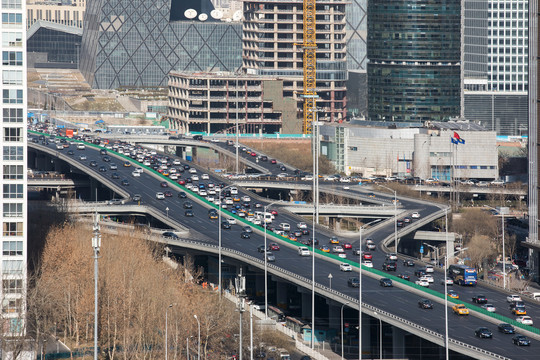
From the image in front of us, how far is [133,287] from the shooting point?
451 feet

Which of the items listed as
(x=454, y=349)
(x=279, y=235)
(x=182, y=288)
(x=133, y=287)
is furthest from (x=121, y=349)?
(x=279, y=235)

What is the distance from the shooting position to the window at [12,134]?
13838 centimetres

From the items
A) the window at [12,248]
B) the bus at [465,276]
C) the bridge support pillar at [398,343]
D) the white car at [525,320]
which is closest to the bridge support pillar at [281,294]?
the bus at [465,276]

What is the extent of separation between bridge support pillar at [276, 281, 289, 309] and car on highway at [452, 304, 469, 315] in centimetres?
3038

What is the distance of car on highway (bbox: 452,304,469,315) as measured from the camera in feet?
450

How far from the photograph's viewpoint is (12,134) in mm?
138625

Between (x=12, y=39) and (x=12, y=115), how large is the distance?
7301 millimetres

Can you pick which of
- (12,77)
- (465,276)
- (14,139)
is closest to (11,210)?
(14,139)

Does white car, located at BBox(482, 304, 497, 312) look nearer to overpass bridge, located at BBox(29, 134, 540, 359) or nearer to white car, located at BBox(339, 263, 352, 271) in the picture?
overpass bridge, located at BBox(29, 134, 540, 359)

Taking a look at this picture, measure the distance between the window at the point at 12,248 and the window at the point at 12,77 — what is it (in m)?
15.4

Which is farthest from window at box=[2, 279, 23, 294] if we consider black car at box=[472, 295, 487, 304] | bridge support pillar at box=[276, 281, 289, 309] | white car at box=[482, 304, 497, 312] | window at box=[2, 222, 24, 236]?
black car at box=[472, 295, 487, 304]

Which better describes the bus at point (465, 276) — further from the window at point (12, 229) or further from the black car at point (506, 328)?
the window at point (12, 229)

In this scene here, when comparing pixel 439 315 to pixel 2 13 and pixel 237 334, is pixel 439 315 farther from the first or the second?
pixel 2 13

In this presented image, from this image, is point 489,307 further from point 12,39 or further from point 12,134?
point 12,39
